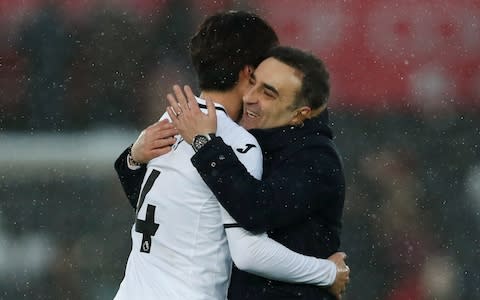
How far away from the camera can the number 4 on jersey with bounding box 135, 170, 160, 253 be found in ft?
7.32

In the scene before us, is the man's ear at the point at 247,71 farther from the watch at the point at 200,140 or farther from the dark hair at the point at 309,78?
the watch at the point at 200,140

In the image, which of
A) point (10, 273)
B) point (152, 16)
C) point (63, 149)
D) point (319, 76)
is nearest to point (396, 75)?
point (152, 16)

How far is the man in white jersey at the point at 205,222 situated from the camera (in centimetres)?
217

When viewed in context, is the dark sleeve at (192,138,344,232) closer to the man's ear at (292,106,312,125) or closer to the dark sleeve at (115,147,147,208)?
the man's ear at (292,106,312,125)

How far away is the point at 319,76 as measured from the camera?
2.25m

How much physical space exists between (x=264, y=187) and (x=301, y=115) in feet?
0.66

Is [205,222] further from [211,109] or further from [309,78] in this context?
[309,78]

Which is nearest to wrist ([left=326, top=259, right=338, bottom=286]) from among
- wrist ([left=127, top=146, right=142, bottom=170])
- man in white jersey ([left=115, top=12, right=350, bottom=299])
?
man in white jersey ([left=115, top=12, right=350, bottom=299])

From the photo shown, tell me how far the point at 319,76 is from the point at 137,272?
1.76ft

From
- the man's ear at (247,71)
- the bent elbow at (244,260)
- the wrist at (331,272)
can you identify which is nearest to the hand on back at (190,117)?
the man's ear at (247,71)

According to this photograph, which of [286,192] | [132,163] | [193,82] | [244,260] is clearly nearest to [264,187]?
[286,192]

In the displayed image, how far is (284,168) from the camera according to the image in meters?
2.18

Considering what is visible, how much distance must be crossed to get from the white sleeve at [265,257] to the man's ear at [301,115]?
24 cm

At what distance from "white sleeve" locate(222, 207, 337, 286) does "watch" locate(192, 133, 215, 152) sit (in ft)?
0.43
